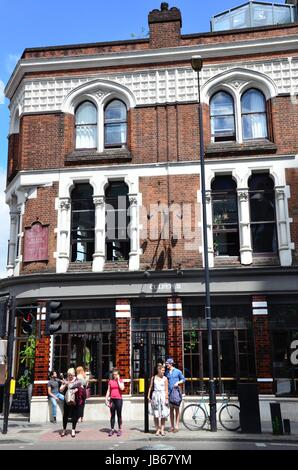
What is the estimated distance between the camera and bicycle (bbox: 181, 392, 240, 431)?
1273cm

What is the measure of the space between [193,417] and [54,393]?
4673 mm

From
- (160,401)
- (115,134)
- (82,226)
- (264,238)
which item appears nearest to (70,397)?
(160,401)

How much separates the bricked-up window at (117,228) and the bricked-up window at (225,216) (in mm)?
2990

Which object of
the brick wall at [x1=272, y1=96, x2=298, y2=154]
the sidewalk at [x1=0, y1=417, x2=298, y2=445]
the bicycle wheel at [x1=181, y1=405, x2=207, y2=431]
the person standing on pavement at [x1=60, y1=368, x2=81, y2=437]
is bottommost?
the sidewalk at [x1=0, y1=417, x2=298, y2=445]

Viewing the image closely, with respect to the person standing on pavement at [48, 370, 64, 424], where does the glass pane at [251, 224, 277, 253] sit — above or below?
above

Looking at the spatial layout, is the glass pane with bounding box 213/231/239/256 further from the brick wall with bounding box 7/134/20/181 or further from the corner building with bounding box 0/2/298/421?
the brick wall with bounding box 7/134/20/181

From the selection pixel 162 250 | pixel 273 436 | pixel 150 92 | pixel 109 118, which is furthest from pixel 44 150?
pixel 273 436

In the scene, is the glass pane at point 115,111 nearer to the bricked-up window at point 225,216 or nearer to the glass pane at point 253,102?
the bricked-up window at point 225,216

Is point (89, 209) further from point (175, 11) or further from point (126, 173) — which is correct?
point (175, 11)

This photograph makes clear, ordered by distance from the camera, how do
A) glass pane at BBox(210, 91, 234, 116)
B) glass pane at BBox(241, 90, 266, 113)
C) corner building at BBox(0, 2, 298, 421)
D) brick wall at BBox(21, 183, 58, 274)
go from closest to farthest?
corner building at BBox(0, 2, 298, 421)
brick wall at BBox(21, 183, 58, 274)
glass pane at BBox(241, 90, 266, 113)
glass pane at BBox(210, 91, 234, 116)

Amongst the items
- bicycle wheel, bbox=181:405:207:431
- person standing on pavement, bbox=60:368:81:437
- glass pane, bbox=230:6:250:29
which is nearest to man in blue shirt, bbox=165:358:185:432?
bicycle wheel, bbox=181:405:207:431

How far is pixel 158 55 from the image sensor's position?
17938 millimetres

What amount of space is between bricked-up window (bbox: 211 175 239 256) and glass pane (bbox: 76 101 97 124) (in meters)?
5.00

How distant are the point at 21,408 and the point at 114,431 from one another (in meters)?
5.11
